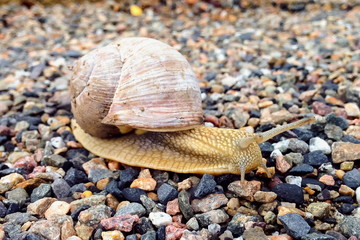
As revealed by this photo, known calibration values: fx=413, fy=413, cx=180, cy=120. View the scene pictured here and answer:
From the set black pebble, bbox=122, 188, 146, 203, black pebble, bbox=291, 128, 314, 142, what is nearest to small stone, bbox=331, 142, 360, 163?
black pebble, bbox=291, 128, 314, 142

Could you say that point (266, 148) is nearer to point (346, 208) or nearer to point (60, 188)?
point (346, 208)

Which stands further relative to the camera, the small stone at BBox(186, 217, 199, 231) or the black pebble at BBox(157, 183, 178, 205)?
the black pebble at BBox(157, 183, 178, 205)

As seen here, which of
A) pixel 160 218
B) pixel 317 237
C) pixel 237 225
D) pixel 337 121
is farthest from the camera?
pixel 337 121

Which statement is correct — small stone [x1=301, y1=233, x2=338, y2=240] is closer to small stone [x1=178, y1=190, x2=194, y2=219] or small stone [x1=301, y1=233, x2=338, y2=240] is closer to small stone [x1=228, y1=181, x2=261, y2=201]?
small stone [x1=228, y1=181, x2=261, y2=201]

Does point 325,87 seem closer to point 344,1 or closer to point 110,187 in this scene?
point 110,187

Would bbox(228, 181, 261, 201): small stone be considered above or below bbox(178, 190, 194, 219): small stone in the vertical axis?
above

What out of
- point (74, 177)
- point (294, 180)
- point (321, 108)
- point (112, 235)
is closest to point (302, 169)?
point (294, 180)
